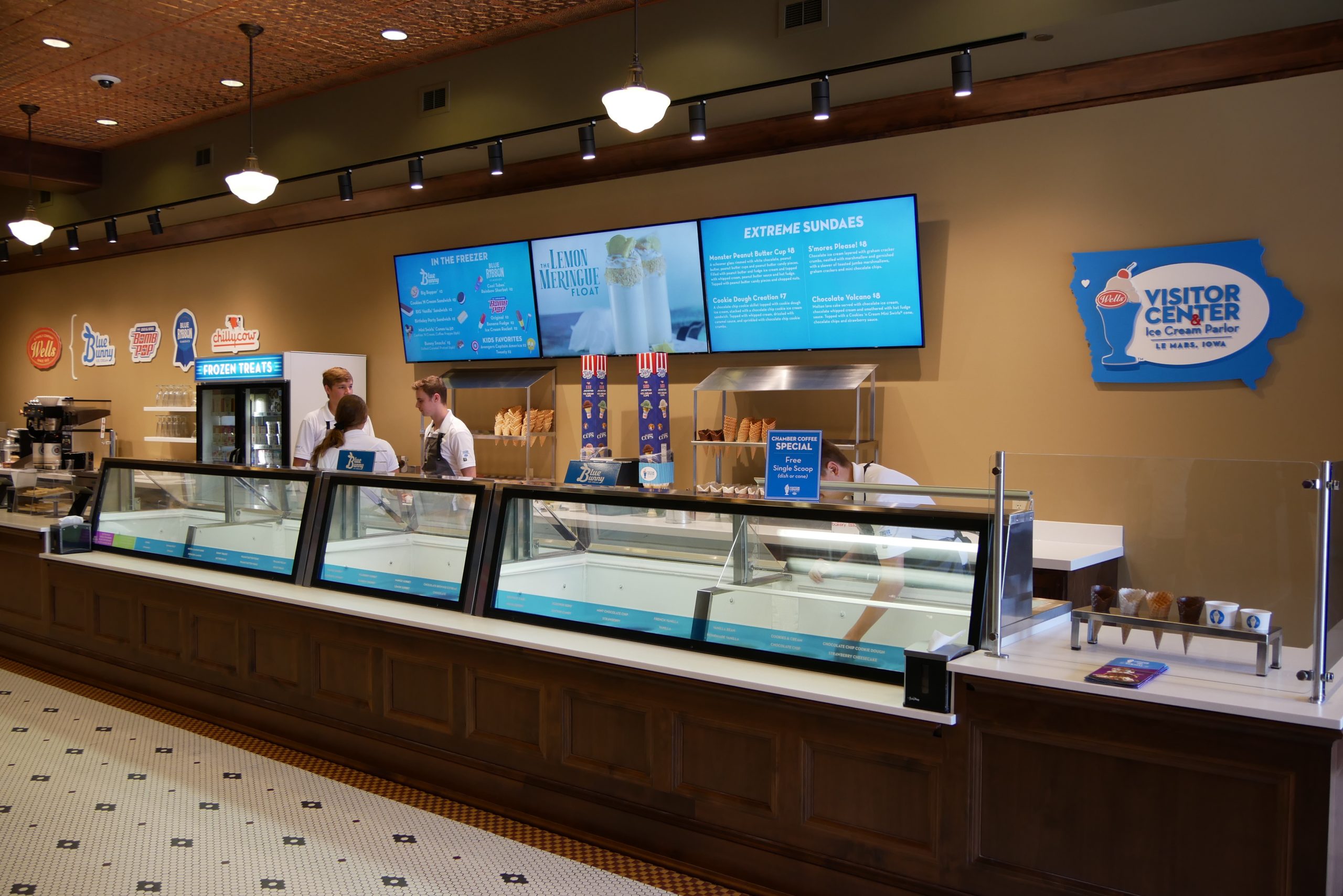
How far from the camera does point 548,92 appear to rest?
215 inches

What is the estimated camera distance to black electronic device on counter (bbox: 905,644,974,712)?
2373mm

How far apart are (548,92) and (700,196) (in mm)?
1038

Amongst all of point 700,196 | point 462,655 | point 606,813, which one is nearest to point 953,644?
point 606,813

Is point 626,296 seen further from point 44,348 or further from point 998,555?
point 44,348

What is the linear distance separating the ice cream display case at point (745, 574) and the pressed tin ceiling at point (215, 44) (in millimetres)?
3116

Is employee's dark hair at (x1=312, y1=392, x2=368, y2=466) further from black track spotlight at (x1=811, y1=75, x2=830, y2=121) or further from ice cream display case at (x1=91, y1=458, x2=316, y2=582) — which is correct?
black track spotlight at (x1=811, y1=75, x2=830, y2=121)

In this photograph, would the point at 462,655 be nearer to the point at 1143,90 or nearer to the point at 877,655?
the point at 877,655

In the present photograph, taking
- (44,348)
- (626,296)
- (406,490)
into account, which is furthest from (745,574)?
(44,348)

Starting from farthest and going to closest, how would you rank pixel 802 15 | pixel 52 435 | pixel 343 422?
pixel 52 435
pixel 343 422
pixel 802 15

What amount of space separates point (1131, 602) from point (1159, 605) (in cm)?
7

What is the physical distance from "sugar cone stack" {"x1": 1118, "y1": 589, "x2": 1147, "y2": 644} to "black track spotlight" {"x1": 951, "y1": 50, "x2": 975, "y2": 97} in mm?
2479

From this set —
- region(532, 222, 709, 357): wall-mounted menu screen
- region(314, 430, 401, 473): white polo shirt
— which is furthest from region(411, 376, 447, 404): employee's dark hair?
region(532, 222, 709, 357): wall-mounted menu screen

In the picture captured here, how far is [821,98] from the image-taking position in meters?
4.42

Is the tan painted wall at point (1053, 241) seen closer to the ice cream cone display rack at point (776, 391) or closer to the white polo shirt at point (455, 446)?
the ice cream cone display rack at point (776, 391)
